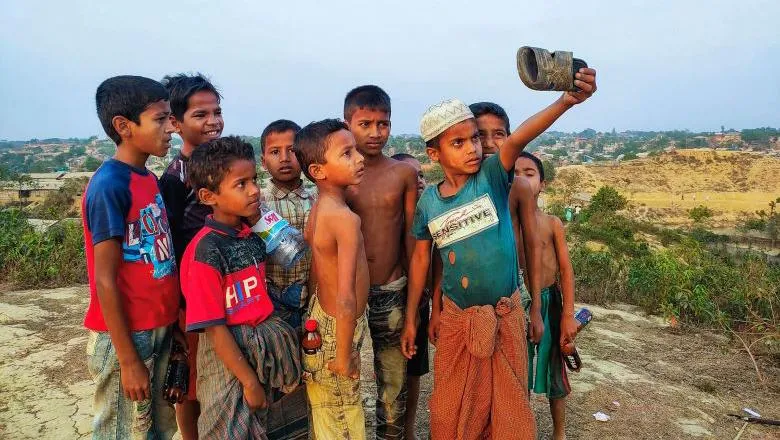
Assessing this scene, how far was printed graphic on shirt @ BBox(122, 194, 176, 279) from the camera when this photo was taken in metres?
1.93

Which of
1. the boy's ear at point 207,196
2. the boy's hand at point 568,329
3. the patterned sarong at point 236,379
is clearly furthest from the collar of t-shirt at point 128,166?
the boy's hand at point 568,329

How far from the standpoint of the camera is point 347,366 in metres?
2.03

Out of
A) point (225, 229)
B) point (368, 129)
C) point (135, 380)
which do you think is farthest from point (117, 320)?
point (368, 129)

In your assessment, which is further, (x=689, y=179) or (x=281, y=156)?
(x=689, y=179)

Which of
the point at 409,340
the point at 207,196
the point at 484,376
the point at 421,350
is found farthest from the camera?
the point at 421,350

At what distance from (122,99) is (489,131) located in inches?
67.9

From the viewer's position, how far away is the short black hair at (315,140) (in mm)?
2143

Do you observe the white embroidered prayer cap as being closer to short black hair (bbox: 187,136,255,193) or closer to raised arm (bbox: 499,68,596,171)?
raised arm (bbox: 499,68,596,171)

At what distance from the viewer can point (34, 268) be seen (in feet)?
21.4

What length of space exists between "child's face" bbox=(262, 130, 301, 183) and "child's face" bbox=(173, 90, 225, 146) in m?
0.27

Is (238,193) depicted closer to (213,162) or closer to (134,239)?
(213,162)

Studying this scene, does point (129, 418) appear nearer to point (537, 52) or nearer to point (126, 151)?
point (126, 151)

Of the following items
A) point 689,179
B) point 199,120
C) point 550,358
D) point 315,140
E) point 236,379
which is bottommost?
point 689,179

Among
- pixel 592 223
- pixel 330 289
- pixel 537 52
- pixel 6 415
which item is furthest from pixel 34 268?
pixel 592 223
